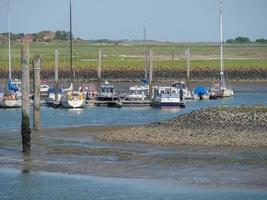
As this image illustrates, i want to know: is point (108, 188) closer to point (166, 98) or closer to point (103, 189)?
point (103, 189)

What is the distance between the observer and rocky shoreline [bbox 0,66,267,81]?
125 metres

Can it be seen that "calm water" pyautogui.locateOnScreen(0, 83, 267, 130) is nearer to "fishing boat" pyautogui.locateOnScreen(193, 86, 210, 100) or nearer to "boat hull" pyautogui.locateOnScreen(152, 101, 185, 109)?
"boat hull" pyautogui.locateOnScreen(152, 101, 185, 109)

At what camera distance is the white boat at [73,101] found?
2817 inches

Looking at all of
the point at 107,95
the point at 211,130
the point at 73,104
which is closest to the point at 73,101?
the point at 73,104

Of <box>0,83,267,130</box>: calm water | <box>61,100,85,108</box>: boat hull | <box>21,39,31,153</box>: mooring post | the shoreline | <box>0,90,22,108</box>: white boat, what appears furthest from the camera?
<box>0,90,22,108</box>: white boat

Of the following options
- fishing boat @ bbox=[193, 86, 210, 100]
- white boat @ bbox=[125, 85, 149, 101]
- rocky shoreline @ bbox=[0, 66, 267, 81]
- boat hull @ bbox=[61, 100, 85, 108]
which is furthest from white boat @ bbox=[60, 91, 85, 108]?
rocky shoreline @ bbox=[0, 66, 267, 81]

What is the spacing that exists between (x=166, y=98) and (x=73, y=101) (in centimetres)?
660

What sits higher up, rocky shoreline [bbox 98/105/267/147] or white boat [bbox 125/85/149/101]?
white boat [bbox 125/85/149/101]

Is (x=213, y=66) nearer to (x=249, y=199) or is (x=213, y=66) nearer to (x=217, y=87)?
(x=217, y=87)

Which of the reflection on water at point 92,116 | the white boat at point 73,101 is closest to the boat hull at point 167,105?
the reflection on water at point 92,116

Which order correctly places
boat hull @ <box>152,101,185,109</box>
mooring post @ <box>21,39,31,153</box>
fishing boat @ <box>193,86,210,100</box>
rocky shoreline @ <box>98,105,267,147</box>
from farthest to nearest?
fishing boat @ <box>193,86,210,100</box>
boat hull @ <box>152,101,185,109</box>
rocky shoreline @ <box>98,105,267,147</box>
mooring post @ <box>21,39,31,153</box>

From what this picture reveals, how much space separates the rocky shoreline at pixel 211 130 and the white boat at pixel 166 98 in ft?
80.1

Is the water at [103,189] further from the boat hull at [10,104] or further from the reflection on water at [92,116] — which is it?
the boat hull at [10,104]

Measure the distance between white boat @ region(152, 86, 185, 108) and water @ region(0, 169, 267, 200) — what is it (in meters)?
38.1
